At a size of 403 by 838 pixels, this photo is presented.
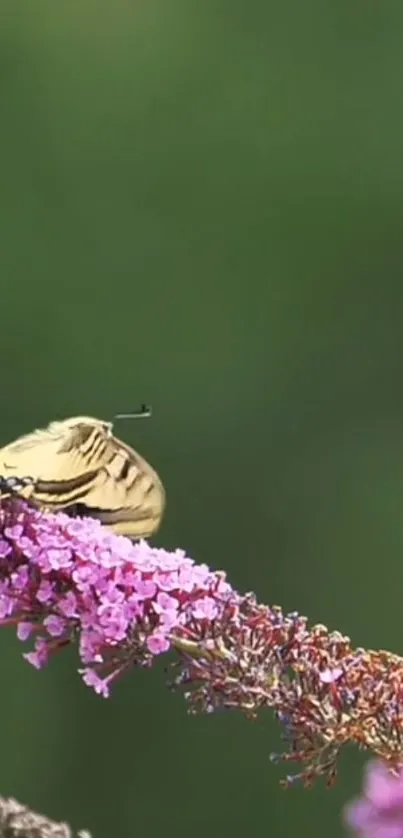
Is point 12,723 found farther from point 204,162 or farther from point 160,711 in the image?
point 204,162

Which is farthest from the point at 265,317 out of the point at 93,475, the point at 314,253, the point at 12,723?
the point at 93,475

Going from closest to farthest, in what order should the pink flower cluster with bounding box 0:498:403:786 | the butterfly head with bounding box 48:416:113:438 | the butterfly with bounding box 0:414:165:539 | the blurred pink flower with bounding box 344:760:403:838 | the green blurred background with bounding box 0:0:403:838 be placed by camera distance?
the blurred pink flower with bounding box 344:760:403:838, the pink flower cluster with bounding box 0:498:403:786, the butterfly with bounding box 0:414:165:539, the butterfly head with bounding box 48:416:113:438, the green blurred background with bounding box 0:0:403:838

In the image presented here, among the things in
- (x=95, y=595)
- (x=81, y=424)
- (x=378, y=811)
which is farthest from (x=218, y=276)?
(x=378, y=811)

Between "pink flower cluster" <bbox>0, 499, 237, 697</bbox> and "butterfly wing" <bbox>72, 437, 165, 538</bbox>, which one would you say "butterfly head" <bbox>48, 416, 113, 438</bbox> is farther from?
"pink flower cluster" <bbox>0, 499, 237, 697</bbox>

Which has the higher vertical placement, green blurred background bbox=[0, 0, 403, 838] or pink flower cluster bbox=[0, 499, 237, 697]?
pink flower cluster bbox=[0, 499, 237, 697]

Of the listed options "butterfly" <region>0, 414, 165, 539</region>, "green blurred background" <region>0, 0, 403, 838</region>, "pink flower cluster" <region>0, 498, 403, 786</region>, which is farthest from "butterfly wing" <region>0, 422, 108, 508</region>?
"green blurred background" <region>0, 0, 403, 838</region>

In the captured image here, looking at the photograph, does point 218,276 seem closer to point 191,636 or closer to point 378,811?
point 191,636

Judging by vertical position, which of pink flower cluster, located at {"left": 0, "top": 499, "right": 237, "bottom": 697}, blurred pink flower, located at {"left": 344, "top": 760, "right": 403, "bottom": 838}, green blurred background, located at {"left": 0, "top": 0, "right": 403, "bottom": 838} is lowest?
green blurred background, located at {"left": 0, "top": 0, "right": 403, "bottom": 838}
